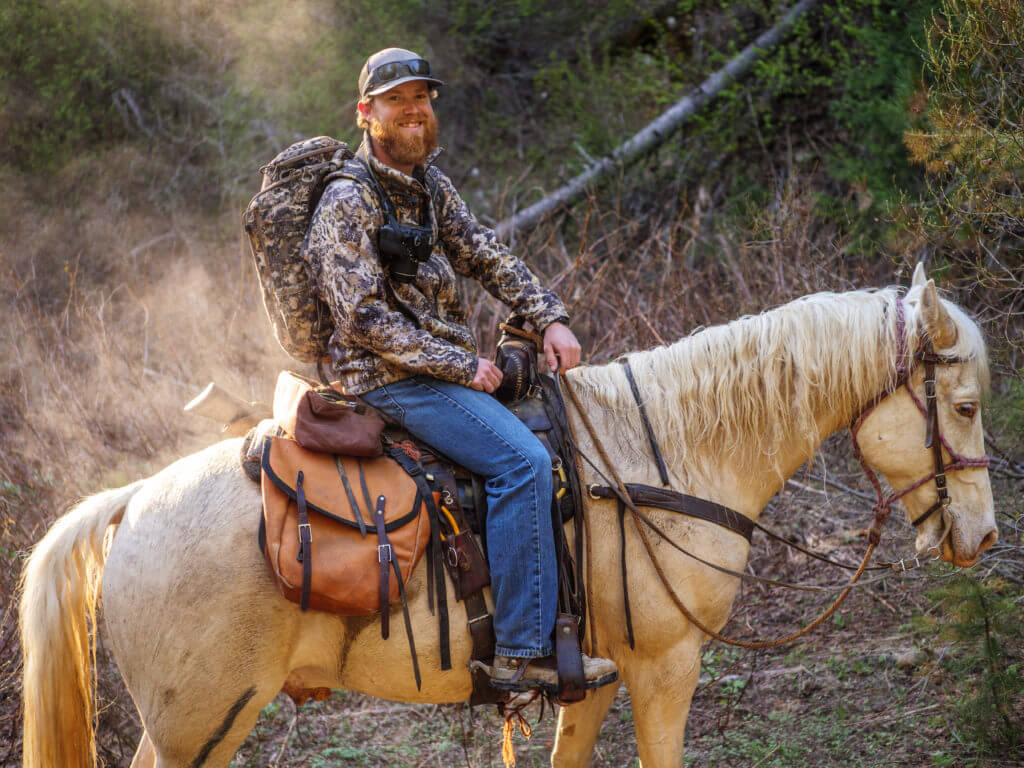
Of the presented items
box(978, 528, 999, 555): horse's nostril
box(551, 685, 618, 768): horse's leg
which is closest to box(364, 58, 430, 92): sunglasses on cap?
box(551, 685, 618, 768): horse's leg

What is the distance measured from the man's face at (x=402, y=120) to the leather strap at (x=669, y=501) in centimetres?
140

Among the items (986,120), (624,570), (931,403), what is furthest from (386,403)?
(986,120)

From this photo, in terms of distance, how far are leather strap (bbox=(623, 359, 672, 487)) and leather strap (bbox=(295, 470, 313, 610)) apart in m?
1.26

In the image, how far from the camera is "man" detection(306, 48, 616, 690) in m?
2.81

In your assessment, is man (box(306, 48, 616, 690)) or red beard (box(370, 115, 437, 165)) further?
red beard (box(370, 115, 437, 165))

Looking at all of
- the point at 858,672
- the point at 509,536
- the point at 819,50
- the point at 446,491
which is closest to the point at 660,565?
the point at 509,536

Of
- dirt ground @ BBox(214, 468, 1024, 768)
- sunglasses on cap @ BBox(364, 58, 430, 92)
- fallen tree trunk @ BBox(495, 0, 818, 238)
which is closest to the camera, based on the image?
sunglasses on cap @ BBox(364, 58, 430, 92)

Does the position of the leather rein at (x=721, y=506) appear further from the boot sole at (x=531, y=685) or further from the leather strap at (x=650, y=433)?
the boot sole at (x=531, y=685)

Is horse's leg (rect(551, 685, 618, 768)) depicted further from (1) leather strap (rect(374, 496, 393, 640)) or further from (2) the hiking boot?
(1) leather strap (rect(374, 496, 393, 640))

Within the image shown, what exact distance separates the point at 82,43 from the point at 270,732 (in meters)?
9.33

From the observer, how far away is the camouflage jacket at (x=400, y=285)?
2805 mm

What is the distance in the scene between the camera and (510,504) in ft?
9.32

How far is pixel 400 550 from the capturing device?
278cm

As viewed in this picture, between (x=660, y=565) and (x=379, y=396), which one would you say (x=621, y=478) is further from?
(x=379, y=396)
